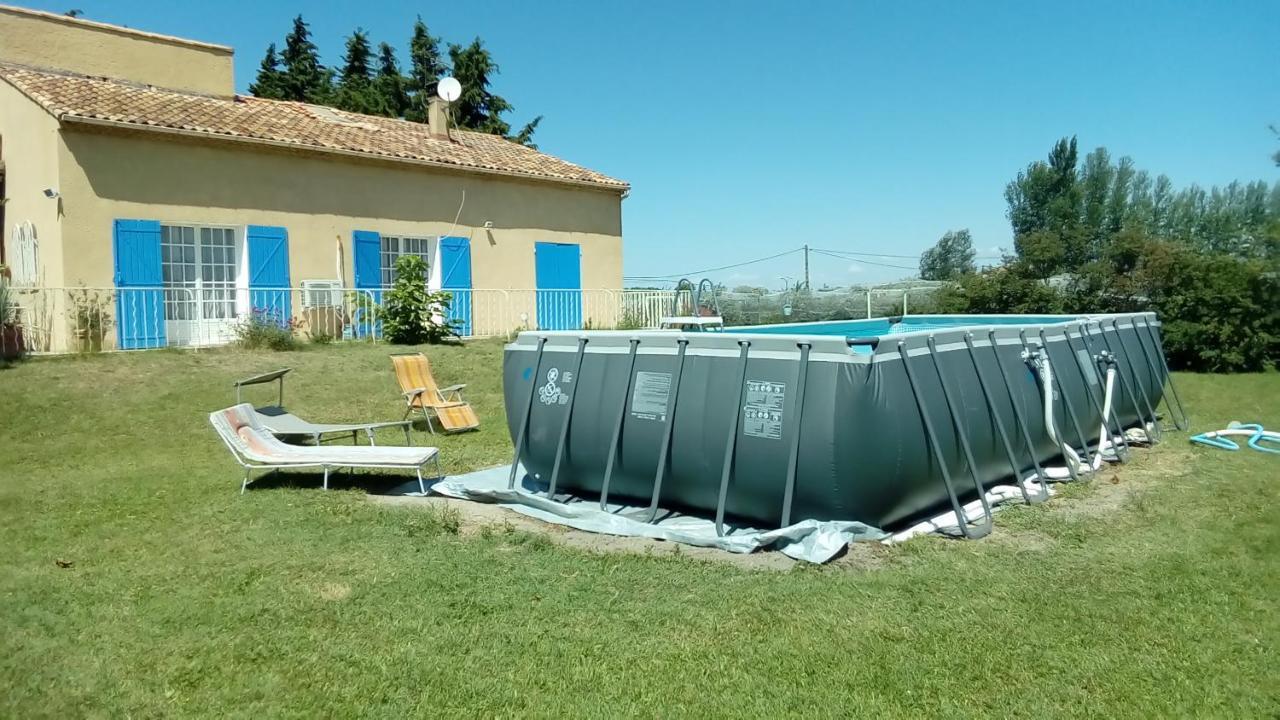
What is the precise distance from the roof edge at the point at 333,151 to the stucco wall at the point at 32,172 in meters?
0.70

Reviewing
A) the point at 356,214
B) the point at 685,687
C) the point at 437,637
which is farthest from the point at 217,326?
the point at 685,687

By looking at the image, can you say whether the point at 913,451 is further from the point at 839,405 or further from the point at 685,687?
the point at 685,687

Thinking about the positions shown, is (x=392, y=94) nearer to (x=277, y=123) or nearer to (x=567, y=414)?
(x=277, y=123)

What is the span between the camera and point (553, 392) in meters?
7.04

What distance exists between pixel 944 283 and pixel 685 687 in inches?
786

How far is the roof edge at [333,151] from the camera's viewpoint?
46.5 ft

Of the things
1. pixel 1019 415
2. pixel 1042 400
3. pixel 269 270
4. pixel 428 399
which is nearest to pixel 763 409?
pixel 1019 415

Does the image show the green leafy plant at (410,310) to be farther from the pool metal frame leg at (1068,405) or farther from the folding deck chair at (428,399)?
the pool metal frame leg at (1068,405)

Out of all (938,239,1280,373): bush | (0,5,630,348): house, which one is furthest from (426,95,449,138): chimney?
(938,239,1280,373): bush

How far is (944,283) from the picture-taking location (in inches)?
866

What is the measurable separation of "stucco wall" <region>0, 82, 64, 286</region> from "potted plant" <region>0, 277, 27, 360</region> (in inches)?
72.7

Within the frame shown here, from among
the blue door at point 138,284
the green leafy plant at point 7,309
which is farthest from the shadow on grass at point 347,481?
the blue door at point 138,284

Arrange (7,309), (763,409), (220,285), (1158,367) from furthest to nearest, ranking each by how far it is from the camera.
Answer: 1. (220,285)
2. (7,309)
3. (1158,367)
4. (763,409)

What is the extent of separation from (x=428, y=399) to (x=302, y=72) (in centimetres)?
3292
